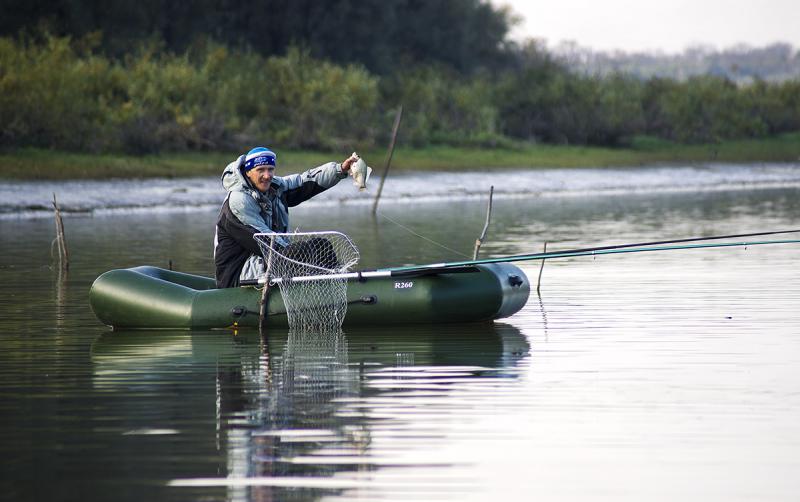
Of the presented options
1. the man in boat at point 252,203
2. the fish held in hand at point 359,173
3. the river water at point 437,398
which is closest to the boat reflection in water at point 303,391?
the river water at point 437,398

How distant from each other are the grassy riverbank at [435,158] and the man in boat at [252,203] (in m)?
17.2

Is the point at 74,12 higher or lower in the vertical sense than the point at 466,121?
higher

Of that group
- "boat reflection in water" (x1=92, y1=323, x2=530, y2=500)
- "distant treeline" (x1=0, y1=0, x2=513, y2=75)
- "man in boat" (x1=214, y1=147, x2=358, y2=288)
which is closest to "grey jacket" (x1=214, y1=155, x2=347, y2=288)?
"man in boat" (x1=214, y1=147, x2=358, y2=288)

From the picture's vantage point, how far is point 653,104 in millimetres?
52688

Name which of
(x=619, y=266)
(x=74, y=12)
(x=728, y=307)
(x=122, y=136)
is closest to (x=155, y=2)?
(x=74, y=12)

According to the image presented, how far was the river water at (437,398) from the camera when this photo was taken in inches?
285

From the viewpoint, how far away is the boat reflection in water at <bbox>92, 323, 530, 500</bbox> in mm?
7516

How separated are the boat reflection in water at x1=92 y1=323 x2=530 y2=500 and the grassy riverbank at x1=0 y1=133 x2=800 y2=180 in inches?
722

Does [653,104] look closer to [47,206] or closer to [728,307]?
[47,206]

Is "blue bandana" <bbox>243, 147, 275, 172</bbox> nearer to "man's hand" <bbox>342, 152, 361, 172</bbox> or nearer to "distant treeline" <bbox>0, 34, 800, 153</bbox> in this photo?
"man's hand" <bbox>342, 152, 361, 172</bbox>

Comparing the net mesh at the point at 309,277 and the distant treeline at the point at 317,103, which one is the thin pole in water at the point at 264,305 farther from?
the distant treeline at the point at 317,103

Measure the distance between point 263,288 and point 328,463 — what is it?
5.09 meters

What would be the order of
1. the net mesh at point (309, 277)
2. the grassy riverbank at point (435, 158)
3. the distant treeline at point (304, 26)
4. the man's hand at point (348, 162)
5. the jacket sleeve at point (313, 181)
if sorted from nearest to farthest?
the net mesh at point (309, 277) < the man's hand at point (348, 162) < the jacket sleeve at point (313, 181) < the grassy riverbank at point (435, 158) < the distant treeline at point (304, 26)

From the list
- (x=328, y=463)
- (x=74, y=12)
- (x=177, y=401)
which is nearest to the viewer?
(x=328, y=463)
